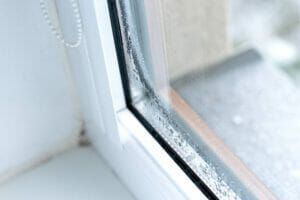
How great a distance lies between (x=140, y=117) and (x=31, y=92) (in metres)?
0.17

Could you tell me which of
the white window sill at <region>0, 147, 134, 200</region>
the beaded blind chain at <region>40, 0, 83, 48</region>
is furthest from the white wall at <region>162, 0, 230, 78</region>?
the white window sill at <region>0, 147, 134, 200</region>

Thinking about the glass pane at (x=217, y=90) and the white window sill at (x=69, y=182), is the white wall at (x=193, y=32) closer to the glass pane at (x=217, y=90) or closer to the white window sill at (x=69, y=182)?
the glass pane at (x=217, y=90)

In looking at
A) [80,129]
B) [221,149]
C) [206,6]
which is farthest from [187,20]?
[80,129]

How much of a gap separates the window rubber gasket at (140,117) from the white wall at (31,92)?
4.6 inches

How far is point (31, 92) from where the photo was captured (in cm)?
94

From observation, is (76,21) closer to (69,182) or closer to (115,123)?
(115,123)

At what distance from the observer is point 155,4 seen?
0.80 meters

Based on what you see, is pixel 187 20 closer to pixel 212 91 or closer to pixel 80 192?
pixel 212 91

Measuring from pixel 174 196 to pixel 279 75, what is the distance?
26 centimetres

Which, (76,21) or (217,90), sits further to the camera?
(217,90)

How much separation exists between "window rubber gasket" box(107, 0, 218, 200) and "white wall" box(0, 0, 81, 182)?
116 mm

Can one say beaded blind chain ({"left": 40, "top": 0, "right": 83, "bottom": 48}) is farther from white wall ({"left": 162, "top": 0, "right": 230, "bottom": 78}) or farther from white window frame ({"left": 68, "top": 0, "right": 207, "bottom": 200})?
white wall ({"left": 162, "top": 0, "right": 230, "bottom": 78})

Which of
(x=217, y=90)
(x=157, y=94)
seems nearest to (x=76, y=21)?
(x=157, y=94)

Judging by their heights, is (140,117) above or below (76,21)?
below
